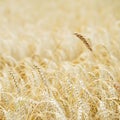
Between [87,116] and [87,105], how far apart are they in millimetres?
146

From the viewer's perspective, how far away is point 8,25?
4.98m

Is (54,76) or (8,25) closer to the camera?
(54,76)

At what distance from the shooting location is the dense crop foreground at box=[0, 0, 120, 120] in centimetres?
219

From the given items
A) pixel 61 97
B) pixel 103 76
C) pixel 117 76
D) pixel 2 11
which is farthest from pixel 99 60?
pixel 2 11

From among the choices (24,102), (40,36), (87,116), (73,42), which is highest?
(40,36)

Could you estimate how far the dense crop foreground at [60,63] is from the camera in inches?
86.3

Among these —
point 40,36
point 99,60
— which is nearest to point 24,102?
point 99,60

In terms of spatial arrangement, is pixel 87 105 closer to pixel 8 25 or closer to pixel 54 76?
pixel 54 76

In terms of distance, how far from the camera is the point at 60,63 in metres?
3.26

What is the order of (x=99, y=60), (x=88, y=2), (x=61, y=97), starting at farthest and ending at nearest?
(x=88, y=2) → (x=99, y=60) → (x=61, y=97)

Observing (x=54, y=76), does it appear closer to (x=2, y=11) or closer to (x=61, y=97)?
(x=61, y=97)

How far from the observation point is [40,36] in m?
4.28

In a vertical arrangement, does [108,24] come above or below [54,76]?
above

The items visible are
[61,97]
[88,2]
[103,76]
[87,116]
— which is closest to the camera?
[87,116]
